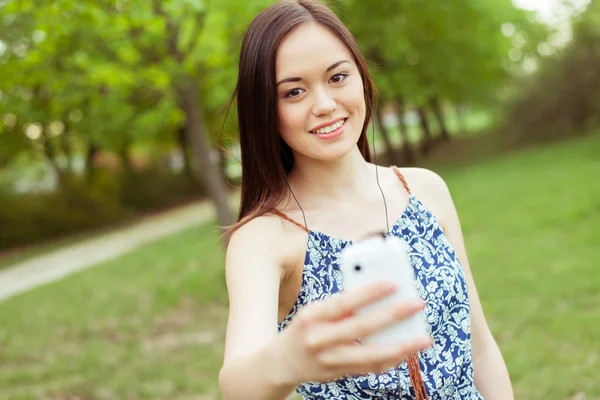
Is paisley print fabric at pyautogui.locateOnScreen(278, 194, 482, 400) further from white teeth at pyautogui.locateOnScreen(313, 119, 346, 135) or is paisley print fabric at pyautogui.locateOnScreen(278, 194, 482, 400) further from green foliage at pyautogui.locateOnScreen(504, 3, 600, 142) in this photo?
green foliage at pyautogui.locateOnScreen(504, 3, 600, 142)

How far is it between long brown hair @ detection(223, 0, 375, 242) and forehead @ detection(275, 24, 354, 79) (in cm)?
2

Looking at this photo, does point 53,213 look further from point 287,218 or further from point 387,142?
point 287,218

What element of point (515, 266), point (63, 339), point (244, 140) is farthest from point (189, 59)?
point (244, 140)

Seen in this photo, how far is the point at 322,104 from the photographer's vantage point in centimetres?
141

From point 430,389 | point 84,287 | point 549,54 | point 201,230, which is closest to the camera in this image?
point 430,389

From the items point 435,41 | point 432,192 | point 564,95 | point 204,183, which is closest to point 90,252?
point 204,183

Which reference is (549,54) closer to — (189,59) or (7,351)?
(189,59)

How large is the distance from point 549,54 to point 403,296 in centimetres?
2117

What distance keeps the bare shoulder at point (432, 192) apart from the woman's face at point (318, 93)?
35 cm

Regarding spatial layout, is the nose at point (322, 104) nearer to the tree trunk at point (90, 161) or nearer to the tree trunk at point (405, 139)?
the tree trunk at point (405, 139)

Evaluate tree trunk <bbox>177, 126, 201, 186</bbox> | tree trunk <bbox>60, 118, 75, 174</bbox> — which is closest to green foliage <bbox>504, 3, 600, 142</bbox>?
tree trunk <bbox>177, 126, 201, 186</bbox>

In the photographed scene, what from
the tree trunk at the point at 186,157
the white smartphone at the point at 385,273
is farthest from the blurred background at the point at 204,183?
the tree trunk at the point at 186,157

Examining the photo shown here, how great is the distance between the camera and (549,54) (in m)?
20.1

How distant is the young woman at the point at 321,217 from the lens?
1.41 metres
